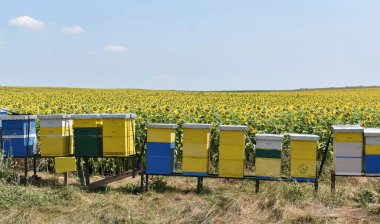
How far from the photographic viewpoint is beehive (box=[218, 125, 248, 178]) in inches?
350

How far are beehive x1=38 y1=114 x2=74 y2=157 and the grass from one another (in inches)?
33.1

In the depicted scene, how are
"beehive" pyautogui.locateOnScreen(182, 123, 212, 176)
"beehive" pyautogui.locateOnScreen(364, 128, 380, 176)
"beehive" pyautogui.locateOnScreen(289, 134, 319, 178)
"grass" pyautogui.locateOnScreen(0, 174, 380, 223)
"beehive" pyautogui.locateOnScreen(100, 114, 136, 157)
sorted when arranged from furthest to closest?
"beehive" pyautogui.locateOnScreen(100, 114, 136, 157)
"beehive" pyautogui.locateOnScreen(182, 123, 212, 176)
"beehive" pyautogui.locateOnScreen(289, 134, 319, 178)
"beehive" pyautogui.locateOnScreen(364, 128, 380, 176)
"grass" pyautogui.locateOnScreen(0, 174, 380, 223)

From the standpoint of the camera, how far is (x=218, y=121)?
43.0 ft

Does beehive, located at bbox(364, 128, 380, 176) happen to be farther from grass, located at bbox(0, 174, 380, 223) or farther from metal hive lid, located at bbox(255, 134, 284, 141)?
metal hive lid, located at bbox(255, 134, 284, 141)

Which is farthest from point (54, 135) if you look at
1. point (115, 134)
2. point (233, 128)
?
point (233, 128)

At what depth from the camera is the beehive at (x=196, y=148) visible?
29.5 feet

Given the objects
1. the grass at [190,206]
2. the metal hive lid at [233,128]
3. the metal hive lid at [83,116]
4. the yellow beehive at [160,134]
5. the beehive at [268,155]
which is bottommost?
the grass at [190,206]

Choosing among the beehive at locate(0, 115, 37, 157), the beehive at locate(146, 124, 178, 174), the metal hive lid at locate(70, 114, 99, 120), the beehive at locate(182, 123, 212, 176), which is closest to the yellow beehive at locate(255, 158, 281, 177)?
the beehive at locate(182, 123, 212, 176)

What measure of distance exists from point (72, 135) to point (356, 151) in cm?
593

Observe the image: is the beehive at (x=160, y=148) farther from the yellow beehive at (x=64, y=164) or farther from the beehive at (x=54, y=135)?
the beehive at (x=54, y=135)

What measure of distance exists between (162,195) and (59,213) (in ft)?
7.21

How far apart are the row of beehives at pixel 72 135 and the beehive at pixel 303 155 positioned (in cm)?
334

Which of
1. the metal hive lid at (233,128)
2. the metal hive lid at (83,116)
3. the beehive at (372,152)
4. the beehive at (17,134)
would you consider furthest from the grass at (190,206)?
the metal hive lid at (83,116)

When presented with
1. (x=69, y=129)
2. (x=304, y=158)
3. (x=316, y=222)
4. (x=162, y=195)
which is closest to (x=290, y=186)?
(x=304, y=158)
